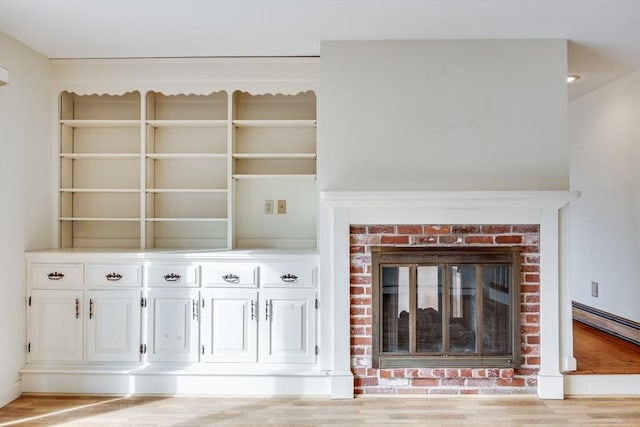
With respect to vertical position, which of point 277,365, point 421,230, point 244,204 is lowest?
point 277,365

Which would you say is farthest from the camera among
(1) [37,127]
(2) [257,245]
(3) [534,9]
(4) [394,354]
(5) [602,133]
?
(5) [602,133]

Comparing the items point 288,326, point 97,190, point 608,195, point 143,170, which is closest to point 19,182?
point 97,190

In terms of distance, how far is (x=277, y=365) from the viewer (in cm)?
310

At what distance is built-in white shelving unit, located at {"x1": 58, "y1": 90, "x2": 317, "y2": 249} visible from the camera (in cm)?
371

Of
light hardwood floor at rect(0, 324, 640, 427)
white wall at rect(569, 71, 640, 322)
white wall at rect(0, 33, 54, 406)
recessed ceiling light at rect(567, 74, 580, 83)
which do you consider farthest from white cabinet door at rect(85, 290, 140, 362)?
white wall at rect(569, 71, 640, 322)

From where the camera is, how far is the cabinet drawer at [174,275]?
3141mm

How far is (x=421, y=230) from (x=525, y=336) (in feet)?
3.29

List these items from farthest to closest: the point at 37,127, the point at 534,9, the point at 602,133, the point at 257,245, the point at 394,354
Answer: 1. the point at 602,133
2. the point at 257,245
3. the point at 37,127
4. the point at 394,354
5. the point at 534,9

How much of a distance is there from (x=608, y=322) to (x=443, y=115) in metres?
2.63

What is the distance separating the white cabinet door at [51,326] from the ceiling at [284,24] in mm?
1768

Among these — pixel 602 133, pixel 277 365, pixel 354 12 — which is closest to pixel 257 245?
A: pixel 277 365

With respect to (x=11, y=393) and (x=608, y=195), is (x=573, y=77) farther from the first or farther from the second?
(x=11, y=393)

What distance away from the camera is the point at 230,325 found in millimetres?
3113

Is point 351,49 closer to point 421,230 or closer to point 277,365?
point 421,230
